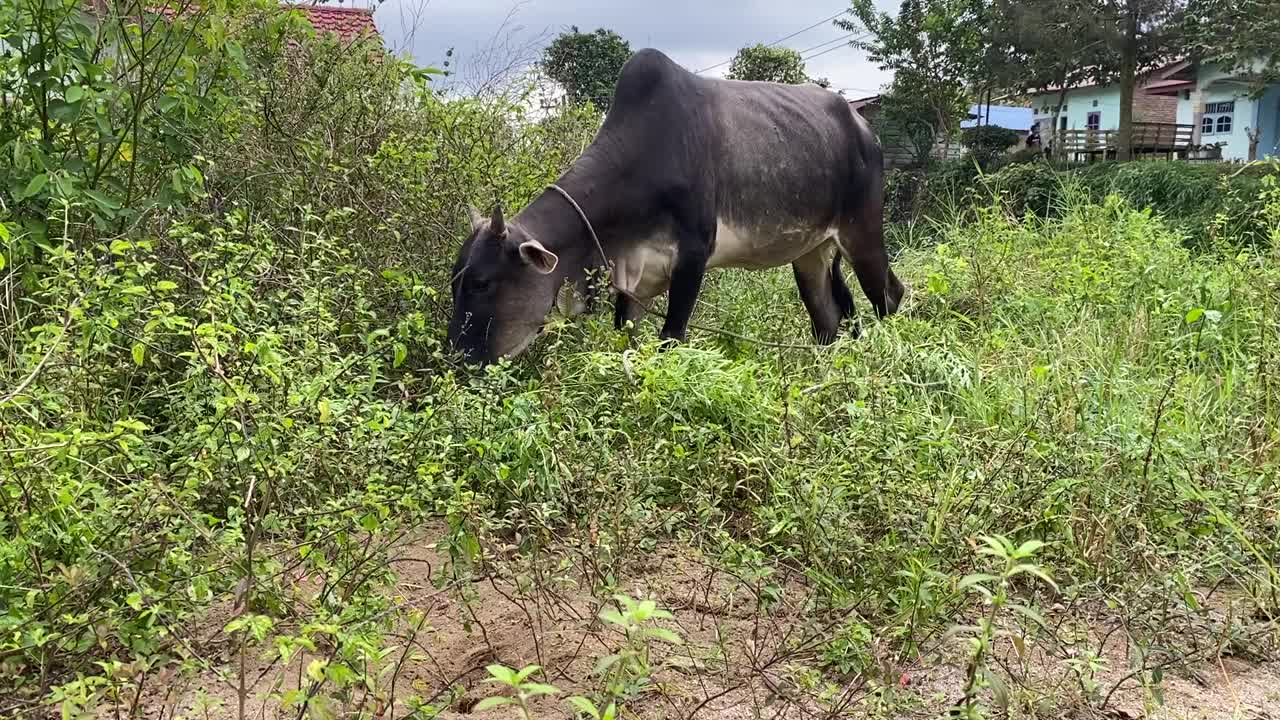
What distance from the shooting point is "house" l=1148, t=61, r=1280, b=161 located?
2695cm

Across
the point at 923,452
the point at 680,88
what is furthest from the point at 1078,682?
the point at 680,88

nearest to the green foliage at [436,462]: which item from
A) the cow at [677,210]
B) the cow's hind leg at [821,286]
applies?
the cow at [677,210]

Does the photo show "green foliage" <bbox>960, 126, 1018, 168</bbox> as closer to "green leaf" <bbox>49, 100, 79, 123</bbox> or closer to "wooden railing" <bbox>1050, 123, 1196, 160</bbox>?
"wooden railing" <bbox>1050, 123, 1196, 160</bbox>

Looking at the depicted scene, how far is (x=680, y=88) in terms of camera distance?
16.3 ft

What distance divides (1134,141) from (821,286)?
25.1 m

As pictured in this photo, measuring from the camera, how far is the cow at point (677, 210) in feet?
13.8

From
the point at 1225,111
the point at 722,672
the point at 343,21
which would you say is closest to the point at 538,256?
the point at 722,672

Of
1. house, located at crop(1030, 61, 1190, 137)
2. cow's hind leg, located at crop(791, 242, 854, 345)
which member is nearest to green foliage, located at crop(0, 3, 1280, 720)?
cow's hind leg, located at crop(791, 242, 854, 345)

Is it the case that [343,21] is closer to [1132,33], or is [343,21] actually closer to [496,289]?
[496,289]

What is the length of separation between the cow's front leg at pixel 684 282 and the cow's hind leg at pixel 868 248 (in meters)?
1.49

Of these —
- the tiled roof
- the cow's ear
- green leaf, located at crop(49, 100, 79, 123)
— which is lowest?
the cow's ear

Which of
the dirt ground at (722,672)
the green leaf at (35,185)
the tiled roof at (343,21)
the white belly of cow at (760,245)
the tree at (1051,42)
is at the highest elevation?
the tree at (1051,42)

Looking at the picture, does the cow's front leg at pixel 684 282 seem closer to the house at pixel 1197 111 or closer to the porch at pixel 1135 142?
the porch at pixel 1135 142

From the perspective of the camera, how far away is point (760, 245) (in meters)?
5.29
